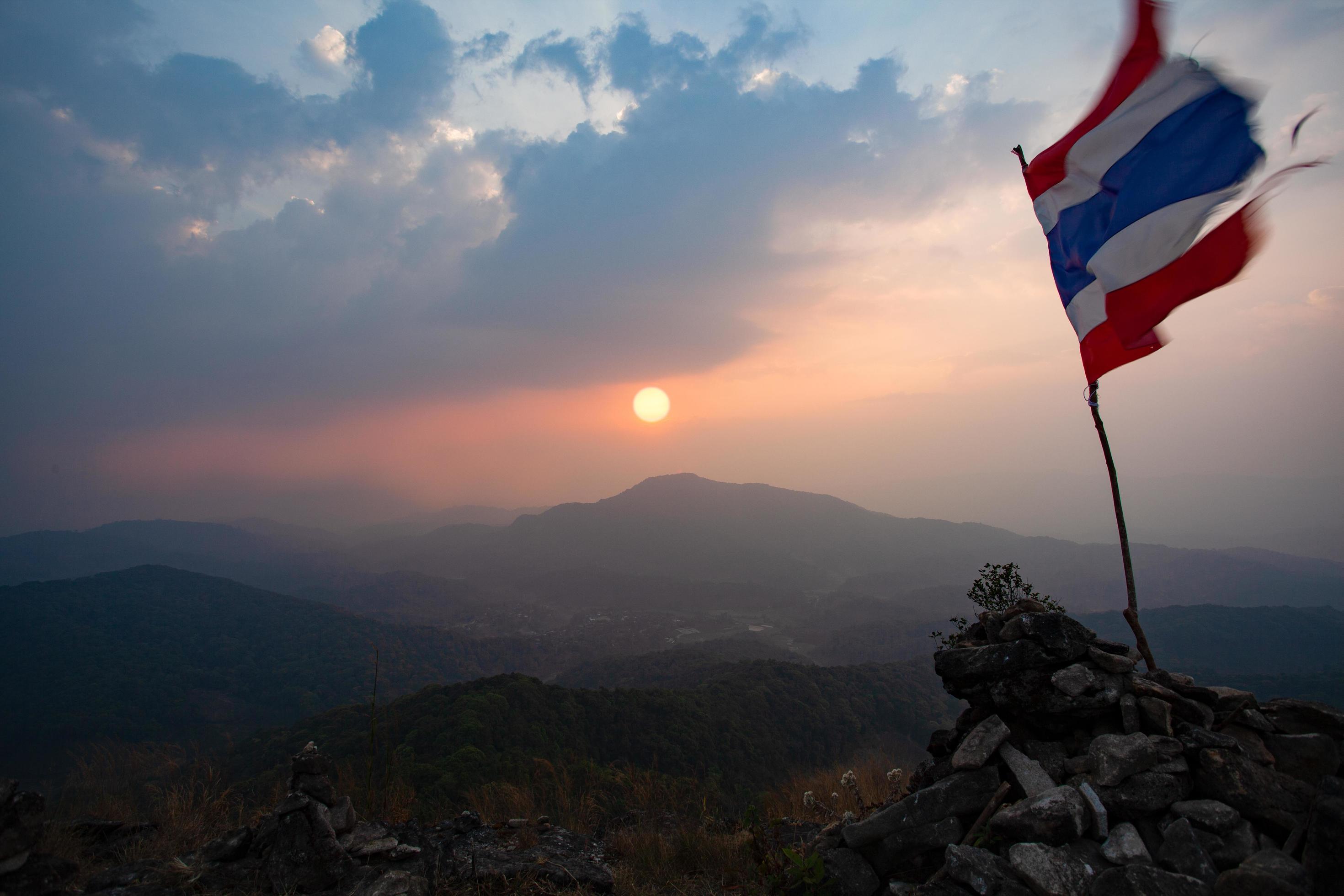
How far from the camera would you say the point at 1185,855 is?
12.5ft

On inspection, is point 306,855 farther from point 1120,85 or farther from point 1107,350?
point 1120,85

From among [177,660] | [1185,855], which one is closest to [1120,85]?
[1185,855]

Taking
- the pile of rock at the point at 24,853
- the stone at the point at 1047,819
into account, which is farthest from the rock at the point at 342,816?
the stone at the point at 1047,819

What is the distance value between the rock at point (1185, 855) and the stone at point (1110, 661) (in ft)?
4.60

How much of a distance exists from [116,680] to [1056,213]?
104825mm

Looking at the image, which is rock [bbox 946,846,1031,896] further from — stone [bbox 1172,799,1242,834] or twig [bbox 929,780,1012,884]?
stone [bbox 1172,799,1242,834]

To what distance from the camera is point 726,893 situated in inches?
228

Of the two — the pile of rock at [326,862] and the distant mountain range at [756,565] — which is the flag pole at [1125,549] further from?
the distant mountain range at [756,565]

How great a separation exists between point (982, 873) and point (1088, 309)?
20.3 feet

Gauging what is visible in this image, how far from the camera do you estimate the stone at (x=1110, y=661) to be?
5.17 meters

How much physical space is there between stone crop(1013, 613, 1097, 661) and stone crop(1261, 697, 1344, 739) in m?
1.38

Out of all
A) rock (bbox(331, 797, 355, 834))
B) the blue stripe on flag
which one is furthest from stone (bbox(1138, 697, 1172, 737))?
rock (bbox(331, 797, 355, 834))

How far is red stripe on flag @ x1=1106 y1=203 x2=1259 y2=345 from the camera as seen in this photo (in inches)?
208

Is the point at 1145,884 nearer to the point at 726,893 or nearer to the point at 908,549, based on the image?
the point at 726,893
